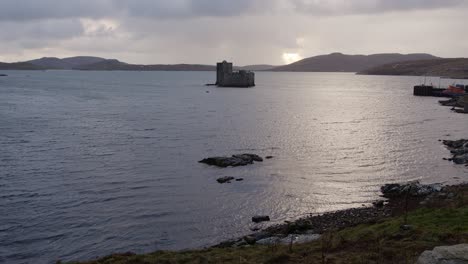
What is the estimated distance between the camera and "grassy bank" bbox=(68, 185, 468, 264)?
47.4 feet

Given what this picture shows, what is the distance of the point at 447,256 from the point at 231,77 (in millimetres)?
153917

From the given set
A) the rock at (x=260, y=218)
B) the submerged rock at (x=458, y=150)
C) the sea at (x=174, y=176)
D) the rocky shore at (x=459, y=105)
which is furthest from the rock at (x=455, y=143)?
the rocky shore at (x=459, y=105)

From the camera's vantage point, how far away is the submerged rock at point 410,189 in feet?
92.5

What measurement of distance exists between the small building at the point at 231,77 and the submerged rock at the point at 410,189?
128 metres

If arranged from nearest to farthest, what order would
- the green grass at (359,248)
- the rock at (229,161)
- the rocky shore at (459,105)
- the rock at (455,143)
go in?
1. the green grass at (359,248)
2. the rock at (229,161)
3. the rock at (455,143)
4. the rocky shore at (459,105)

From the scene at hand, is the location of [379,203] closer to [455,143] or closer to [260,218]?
[260,218]

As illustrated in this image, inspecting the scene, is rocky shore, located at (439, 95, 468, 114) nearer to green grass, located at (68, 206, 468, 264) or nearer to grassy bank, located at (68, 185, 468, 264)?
grassy bank, located at (68, 185, 468, 264)

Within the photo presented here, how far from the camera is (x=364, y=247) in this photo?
15.9m

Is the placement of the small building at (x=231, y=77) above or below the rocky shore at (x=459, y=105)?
above

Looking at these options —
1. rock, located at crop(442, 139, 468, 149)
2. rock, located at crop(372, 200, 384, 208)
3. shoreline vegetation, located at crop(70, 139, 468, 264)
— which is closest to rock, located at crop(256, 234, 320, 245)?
shoreline vegetation, located at crop(70, 139, 468, 264)

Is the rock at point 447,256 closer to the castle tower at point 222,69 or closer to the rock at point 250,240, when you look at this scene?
the rock at point 250,240

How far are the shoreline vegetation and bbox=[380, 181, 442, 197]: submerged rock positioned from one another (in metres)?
3.71

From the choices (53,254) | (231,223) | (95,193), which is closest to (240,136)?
(95,193)

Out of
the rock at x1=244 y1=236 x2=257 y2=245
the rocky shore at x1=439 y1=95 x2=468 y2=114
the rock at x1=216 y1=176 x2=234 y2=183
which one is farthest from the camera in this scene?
the rocky shore at x1=439 y1=95 x2=468 y2=114
